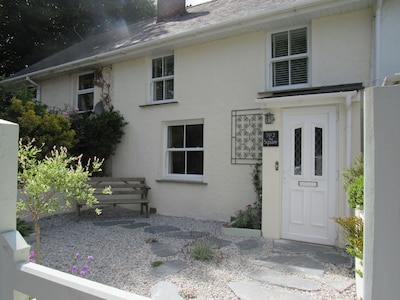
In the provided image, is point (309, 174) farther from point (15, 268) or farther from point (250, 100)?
point (15, 268)

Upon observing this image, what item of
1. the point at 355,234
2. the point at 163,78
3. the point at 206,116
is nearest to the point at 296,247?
the point at 355,234

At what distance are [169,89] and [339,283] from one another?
6560mm

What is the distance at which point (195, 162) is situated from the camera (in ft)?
26.4

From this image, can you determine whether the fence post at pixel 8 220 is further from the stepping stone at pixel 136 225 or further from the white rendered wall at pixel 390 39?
the white rendered wall at pixel 390 39

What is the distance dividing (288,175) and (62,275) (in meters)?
4.74

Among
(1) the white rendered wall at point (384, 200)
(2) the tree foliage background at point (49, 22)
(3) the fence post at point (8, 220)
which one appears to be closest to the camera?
(1) the white rendered wall at point (384, 200)

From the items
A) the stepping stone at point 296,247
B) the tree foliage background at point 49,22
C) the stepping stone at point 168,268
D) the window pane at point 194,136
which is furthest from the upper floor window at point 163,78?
the tree foliage background at point 49,22

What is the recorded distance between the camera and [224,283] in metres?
3.72

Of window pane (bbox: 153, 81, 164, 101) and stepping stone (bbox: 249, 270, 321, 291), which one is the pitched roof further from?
stepping stone (bbox: 249, 270, 321, 291)

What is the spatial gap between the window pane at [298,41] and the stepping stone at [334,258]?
4390 mm

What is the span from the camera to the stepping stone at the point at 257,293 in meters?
3.35

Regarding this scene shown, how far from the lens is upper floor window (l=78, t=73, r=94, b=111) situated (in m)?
10.2

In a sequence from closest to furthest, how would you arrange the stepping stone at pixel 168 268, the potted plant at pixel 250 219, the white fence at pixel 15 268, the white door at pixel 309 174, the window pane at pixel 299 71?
the white fence at pixel 15 268
the stepping stone at pixel 168 268
the white door at pixel 309 174
the potted plant at pixel 250 219
the window pane at pixel 299 71

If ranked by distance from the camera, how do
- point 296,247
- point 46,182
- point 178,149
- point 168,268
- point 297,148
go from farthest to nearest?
point 178,149, point 297,148, point 296,247, point 168,268, point 46,182
